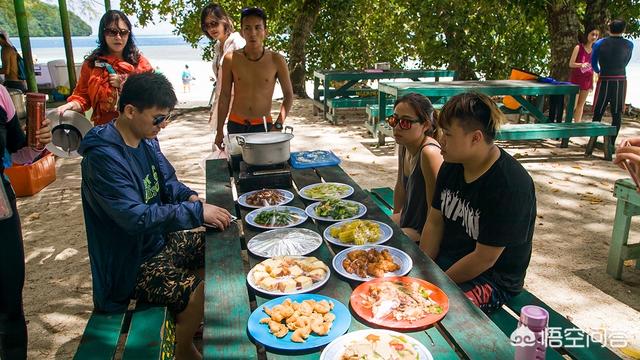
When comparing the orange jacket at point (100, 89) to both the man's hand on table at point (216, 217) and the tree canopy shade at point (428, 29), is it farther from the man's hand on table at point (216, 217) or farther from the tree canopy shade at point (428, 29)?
the tree canopy shade at point (428, 29)

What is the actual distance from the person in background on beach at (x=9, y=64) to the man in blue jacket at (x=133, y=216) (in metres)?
7.28

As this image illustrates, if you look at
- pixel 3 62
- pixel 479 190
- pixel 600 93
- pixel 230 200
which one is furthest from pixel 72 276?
pixel 600 93

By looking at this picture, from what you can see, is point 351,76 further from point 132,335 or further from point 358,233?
point 132,335

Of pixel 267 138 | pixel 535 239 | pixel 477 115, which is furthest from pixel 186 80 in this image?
pixel 477 115

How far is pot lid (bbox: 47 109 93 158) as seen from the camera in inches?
130

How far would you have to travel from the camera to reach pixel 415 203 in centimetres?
309

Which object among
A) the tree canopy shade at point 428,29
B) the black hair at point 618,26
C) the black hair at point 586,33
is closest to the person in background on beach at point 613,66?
the black hair at point 618,26

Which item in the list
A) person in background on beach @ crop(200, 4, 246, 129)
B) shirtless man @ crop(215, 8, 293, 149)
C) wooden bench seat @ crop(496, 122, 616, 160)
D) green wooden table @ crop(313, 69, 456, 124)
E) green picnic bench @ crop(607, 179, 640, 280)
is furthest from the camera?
green wooden table @ crop(313, 69, 456, 124)

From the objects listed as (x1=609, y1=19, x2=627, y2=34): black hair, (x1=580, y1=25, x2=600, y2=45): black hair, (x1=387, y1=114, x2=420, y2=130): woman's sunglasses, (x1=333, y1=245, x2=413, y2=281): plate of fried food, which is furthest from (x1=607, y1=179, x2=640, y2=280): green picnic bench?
(x1=580, y1=25, x2=600, y2=45): black hair

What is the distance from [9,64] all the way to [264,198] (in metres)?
7.91

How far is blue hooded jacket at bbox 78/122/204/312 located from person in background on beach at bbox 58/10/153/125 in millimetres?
1432

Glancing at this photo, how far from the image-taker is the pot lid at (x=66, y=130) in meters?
3.29

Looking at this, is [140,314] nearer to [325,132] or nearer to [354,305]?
[354,305]

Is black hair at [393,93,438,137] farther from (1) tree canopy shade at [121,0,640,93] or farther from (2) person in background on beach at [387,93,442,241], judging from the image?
(1) tree canopy shade at [121,0,640,93]
